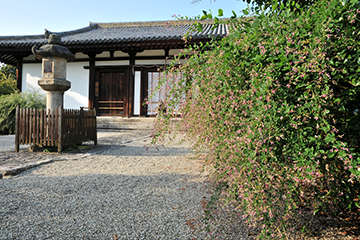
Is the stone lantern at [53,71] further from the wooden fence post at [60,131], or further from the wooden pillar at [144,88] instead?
the wooden pillar at [144,88]

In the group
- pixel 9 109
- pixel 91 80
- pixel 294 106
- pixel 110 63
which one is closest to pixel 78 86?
pixel 91 80

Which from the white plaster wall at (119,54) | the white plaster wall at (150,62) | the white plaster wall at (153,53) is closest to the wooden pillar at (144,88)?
the white plaster wall at (150,62)

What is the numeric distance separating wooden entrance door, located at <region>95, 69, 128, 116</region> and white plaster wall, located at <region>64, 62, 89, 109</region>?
25.9 inches

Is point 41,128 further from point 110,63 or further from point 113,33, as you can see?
point 113,33

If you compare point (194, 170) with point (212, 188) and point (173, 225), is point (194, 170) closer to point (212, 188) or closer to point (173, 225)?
point (212, 188)

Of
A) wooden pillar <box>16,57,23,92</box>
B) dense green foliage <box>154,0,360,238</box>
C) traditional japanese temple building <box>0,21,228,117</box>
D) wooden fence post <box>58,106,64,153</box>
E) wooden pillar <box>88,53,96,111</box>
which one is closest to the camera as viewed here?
dense green foliage <box>154,0,360,238</box>

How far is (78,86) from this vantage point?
35.2 feet

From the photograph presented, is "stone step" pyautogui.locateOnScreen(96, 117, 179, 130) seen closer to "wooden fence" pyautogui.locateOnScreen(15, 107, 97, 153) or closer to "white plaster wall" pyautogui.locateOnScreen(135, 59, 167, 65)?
"white plaster wall" pyautogui.locateOnScreen(135, 59, 167, 65)

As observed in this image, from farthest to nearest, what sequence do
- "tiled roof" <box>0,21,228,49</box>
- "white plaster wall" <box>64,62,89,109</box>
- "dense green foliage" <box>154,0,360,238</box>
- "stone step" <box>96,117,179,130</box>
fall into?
1. "white plaster wall" <box>64,62,89,109</box>
2. "tiled roof" <box>0,21,228,49</box>
3. "stone step" <box>96,117,179,130</box>
4. "dense green foliage" <box>154,0,360,238</box>

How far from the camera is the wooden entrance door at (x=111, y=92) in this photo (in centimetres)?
1041

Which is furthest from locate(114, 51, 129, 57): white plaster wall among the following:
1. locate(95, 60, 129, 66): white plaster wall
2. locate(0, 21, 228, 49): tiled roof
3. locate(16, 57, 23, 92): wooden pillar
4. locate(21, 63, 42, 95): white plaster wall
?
locate(16, 57, 23, 92): wooden pillar

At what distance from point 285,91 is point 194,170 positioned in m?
2.54

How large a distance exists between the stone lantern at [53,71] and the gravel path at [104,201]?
1881 mm

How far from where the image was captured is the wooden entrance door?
10414mm
